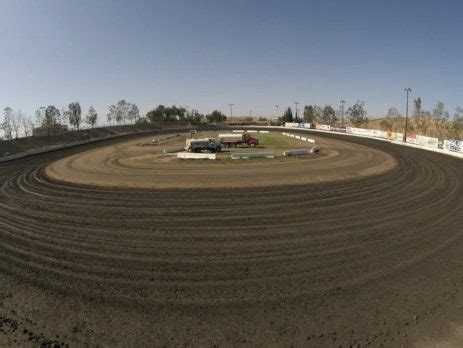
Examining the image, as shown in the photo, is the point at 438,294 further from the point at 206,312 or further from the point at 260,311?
the point at 206,312

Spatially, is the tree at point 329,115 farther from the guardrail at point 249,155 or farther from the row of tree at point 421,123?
the guardrail at point 249,155

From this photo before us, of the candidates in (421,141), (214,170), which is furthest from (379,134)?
(214,170)

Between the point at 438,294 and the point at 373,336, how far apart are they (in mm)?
3337

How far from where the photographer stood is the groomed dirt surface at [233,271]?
856cm

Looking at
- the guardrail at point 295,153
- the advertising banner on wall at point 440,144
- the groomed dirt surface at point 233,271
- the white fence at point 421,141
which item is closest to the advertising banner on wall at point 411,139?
the white fence at point 421,141

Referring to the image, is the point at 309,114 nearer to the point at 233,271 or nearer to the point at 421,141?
the point at 421,141

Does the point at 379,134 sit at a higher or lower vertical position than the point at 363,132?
lower

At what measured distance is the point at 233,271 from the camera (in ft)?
37.3

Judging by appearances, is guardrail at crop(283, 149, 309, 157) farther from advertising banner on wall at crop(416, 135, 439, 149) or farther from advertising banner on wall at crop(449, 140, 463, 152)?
advertising banner on wall at crop(416, 135, 439, 149)

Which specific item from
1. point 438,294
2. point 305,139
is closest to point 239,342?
point 438,294

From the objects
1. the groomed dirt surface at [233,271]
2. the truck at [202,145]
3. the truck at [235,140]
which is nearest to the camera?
the groomed dirt surface at [233,271]

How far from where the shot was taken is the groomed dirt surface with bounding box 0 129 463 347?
856cm

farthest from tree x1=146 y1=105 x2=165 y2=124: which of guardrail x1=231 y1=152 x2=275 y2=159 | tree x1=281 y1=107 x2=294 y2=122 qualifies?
guardrail x1=231 y1=152 x2=275 y2=159

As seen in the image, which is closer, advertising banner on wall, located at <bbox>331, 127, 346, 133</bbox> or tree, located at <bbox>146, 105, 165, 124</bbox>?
advertising banner on wall, located at <bbox>331, 127, 346, 133</bbox>
